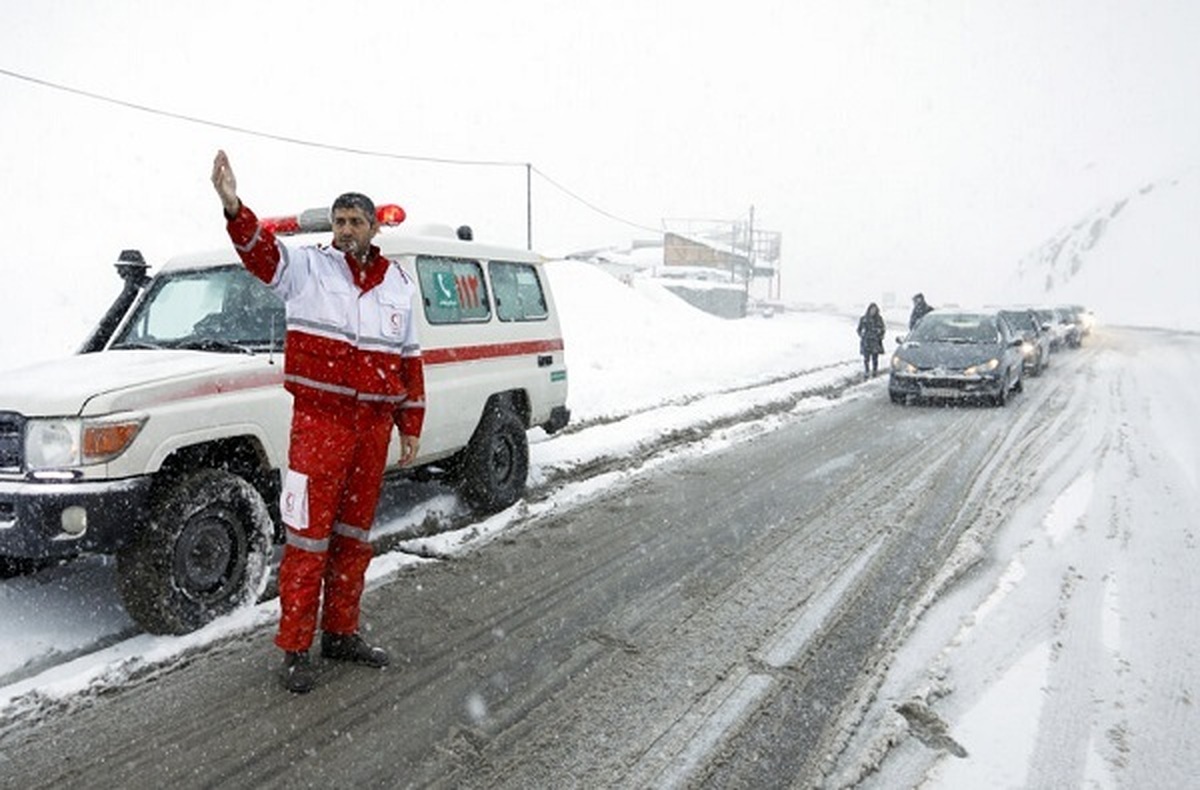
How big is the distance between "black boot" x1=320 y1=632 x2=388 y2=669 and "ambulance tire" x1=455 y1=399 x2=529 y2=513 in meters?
2.35

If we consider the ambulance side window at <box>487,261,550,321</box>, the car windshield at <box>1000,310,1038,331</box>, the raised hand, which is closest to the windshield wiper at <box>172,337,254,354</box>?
the raised hand

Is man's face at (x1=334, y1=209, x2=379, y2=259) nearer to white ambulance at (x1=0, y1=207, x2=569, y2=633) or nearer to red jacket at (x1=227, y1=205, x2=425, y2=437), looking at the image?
red jacket at (x1=227, y1=205, x2=425, y2=437)

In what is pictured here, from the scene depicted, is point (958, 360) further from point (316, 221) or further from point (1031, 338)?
point (316, 221)

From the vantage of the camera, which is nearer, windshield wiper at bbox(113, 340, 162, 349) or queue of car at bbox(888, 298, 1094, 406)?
windshield wiper at bbox(113, 340, 162, 349)

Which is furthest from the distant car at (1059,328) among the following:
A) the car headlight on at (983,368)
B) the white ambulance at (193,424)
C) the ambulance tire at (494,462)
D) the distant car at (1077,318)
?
the white ambulance at (193,424)

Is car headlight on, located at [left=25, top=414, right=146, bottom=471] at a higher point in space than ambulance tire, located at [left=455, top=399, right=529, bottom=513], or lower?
higher

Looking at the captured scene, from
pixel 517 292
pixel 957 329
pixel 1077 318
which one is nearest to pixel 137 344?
pixel 517 292

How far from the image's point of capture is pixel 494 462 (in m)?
6.16

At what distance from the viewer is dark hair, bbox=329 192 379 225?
3307 millimetres

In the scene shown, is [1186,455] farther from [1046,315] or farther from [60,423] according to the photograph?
[1046,315]

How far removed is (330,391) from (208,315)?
2.00 m

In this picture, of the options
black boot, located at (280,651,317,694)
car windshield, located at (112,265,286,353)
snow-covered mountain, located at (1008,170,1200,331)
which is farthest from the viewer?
snow-covered mountain, located at (1008,170,1200,331)

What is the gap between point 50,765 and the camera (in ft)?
9.39

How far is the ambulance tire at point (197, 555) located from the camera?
369 cm
